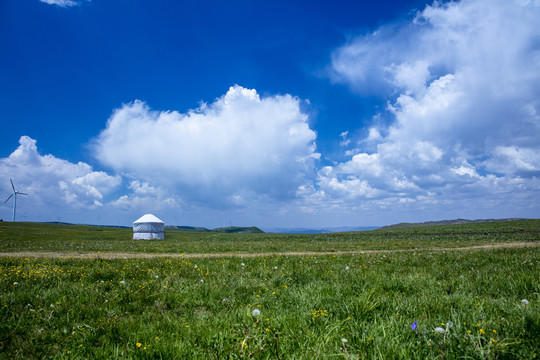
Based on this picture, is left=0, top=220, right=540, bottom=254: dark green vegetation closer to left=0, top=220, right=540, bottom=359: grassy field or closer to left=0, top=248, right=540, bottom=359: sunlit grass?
left=0, top=220, right=540, bottom=359: grassy field

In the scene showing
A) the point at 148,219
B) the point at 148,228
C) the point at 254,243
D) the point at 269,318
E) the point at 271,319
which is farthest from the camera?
the point at 148,219

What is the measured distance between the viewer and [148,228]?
6856 centimetres

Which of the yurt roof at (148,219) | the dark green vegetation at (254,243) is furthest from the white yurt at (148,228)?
the dark green vegetation at (254,243)

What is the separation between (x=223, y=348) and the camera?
3869 millimetres

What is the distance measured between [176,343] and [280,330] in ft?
5.47

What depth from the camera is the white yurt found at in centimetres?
6731

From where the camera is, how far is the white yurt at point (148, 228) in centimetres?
6731

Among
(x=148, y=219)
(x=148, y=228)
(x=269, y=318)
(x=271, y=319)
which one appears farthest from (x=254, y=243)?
(x=148, y=219)

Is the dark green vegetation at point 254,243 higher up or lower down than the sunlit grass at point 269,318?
lower down

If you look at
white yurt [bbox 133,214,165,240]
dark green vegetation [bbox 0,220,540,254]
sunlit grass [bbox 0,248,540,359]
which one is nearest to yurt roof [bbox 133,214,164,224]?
white yurt [bbox 133,214,165,240]

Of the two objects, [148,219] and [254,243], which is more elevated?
[148,219]

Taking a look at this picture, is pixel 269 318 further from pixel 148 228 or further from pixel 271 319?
pixel 148 228

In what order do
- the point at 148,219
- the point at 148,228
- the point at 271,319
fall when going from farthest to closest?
the point at 148,219 → the point at 148,228 → the point at 271,319

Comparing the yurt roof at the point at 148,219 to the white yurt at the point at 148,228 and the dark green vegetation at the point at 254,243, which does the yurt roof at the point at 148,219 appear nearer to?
the white yurt at the point at 148,228
